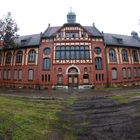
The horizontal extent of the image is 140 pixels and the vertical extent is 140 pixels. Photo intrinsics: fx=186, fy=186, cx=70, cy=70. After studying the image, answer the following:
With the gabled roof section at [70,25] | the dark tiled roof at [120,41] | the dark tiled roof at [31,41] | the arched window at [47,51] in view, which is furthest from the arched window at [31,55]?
the dark tiled roof at [120,41]

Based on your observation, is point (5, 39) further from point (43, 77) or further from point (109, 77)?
point (109, 77)

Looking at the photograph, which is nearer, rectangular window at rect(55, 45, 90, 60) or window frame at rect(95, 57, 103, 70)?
rectangular window at rect(55, 45, 90, 60)

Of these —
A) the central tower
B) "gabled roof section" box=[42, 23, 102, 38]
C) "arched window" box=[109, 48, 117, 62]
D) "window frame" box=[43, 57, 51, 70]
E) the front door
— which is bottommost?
the front door

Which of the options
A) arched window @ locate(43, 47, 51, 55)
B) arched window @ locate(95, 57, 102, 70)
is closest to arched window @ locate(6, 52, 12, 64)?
arched window @ locate(43, 47, 51, 55)

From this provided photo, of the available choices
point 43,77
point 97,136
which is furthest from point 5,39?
Answer: point 97,136

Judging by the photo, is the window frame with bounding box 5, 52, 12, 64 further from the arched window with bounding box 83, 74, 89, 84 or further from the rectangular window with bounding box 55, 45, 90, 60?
the arched window with bounding box 83, 74, 89, 84

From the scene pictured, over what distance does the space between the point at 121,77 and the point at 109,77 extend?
113 inches

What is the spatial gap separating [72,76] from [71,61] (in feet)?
9.26

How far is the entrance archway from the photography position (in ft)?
114

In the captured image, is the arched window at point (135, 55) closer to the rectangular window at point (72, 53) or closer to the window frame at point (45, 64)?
the rectangular window at point (72, 53)

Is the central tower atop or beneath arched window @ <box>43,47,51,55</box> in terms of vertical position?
atop

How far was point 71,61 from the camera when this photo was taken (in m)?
34.9

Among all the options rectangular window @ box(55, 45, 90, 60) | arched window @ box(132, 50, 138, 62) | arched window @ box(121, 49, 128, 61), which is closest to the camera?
rectangular window @ box(55, 45, 90, 60)

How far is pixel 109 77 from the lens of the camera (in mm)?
36344
